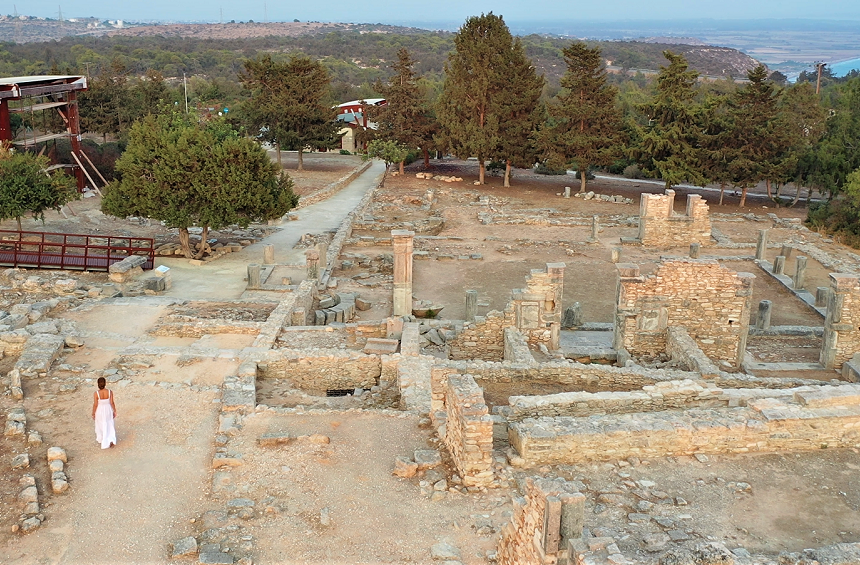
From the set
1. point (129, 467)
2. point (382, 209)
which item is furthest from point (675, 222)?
point (129, 467)

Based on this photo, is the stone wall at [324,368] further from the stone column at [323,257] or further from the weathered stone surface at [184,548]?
the stone column at [323,257]

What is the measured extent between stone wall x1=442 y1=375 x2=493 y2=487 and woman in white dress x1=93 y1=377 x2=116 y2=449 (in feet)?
15.7

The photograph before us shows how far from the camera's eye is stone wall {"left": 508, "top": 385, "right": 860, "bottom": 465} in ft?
33.9

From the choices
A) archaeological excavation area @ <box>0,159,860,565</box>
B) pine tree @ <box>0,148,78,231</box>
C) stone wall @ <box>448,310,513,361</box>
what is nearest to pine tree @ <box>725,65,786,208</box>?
archaeological excavation area @ <box>0,159,860,565</box>

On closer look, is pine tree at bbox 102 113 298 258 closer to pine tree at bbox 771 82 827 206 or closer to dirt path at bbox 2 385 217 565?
dirt path at bbox 2 385 217 565

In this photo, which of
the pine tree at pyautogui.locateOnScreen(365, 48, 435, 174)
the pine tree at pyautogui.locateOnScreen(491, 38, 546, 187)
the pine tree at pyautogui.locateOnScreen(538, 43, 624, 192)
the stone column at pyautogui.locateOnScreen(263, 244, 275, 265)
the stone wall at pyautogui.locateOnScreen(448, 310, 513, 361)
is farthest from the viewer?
the pine tree at pyautogui.locateOnScreen(365, 48, 435, 174)

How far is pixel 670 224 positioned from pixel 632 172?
1994 centimetres

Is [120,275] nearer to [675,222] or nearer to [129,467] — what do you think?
[129,467]

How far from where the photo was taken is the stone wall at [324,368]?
14.9 m

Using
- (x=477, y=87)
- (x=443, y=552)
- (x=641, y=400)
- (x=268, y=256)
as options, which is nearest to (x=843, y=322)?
(x=641, y=400)

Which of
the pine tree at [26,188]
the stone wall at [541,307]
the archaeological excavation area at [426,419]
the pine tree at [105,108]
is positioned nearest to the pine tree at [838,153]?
the archaeological excavation area at [426,419]

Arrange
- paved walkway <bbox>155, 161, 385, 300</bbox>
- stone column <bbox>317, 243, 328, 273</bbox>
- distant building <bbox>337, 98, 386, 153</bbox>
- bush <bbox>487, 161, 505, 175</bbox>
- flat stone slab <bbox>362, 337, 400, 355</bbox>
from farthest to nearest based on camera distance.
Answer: distant building <bbox>337, 98, 386, 153</bbox>, bush <bbox>487, 161, 505, 175</bbox>, stone column <bbox>317, 243, 328, 273</bbox>, paved walkway <bbox>155, 161, 385, 300</bbox>, flat stone slab <bbox>362, 337, 400, 355</bbox>

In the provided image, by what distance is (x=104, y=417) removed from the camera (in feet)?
36.1

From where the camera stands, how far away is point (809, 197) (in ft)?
128
